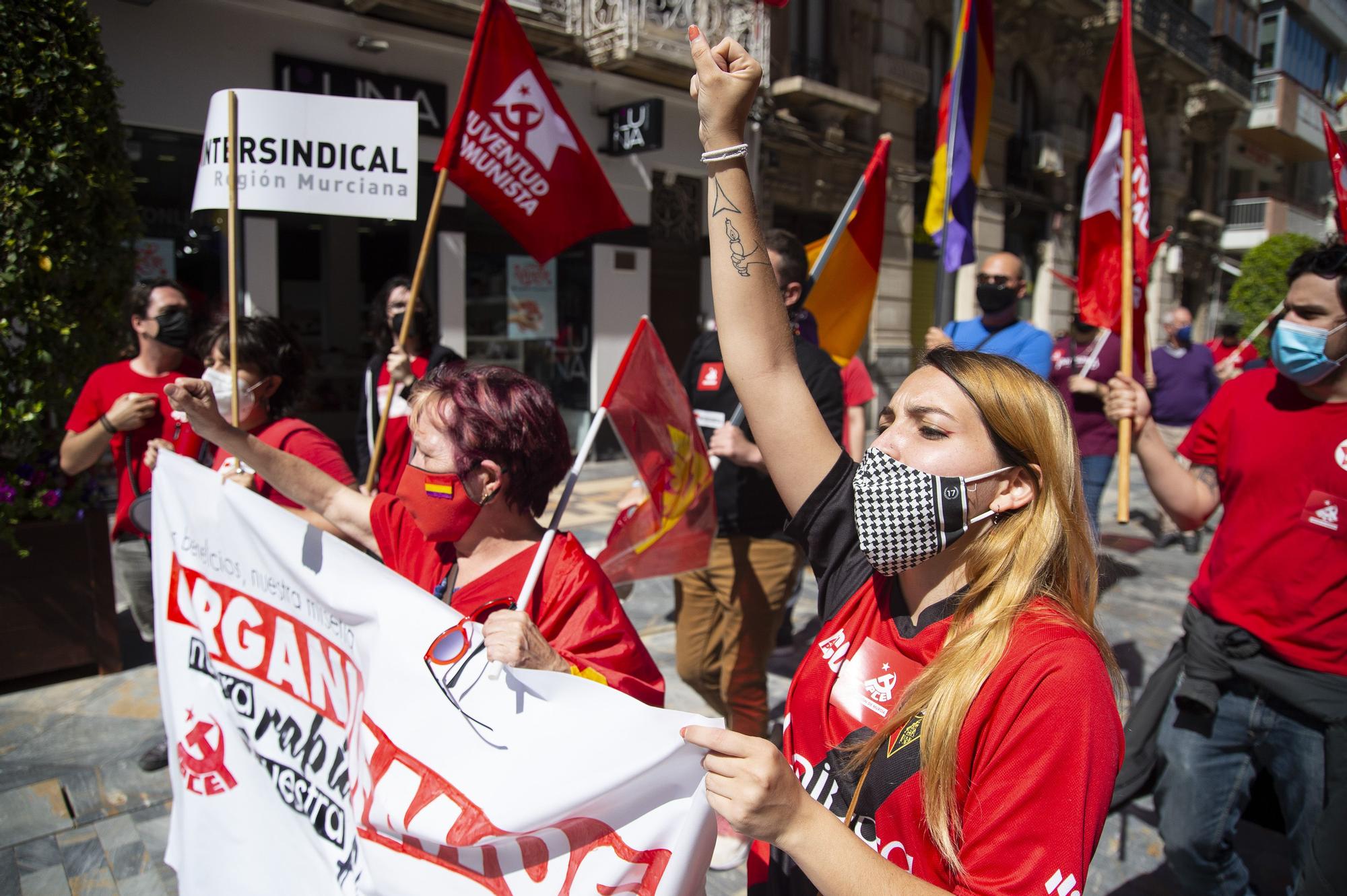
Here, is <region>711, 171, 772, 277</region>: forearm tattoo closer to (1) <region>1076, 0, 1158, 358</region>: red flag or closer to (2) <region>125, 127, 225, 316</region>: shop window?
(1) <region>1076, 0, 1158, 358</region>: red flag

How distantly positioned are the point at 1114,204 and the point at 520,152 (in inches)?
97.8

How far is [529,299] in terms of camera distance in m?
10.4

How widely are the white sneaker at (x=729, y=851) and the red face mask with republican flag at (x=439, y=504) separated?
1.58m

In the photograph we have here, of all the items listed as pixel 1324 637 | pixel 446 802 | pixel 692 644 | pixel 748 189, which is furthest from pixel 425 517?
pixel 1324 637

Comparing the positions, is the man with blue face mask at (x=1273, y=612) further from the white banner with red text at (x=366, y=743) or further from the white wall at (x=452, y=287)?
the white wall at (x=452, y=287)

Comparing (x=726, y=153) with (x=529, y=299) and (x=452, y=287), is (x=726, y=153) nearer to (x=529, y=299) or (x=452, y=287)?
(x=452, y=287)

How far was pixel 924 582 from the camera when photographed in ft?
5.21

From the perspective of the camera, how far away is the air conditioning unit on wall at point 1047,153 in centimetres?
1756

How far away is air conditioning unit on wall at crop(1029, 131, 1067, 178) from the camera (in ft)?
57.6

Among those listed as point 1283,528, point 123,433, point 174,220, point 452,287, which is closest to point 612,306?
point 452,287

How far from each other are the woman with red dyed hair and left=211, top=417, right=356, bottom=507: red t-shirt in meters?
0.66

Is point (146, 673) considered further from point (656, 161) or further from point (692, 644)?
point (656, 161)

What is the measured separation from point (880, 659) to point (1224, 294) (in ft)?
105

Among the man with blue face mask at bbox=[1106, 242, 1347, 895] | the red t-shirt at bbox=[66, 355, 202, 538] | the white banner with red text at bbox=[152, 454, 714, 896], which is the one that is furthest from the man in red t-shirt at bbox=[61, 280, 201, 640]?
the man with blue face mask at bbox=[1106, 242, 1347, 895]
